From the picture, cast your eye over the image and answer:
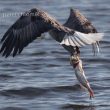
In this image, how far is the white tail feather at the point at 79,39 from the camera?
9.51 m

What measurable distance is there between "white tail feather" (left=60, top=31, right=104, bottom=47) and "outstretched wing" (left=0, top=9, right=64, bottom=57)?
0.32 m

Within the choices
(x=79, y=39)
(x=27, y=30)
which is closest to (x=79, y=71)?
(x=79, y=39)

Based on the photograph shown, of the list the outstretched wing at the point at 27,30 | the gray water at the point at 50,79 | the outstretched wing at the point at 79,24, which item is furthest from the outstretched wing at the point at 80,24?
the gray water at the point at 50,79

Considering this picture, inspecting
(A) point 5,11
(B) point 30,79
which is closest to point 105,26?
(A) point 5,11

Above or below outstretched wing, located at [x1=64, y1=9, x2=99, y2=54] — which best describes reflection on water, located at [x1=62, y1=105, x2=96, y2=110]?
below

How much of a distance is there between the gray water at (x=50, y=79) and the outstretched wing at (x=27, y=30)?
922 millimetres

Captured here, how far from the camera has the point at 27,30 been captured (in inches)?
392

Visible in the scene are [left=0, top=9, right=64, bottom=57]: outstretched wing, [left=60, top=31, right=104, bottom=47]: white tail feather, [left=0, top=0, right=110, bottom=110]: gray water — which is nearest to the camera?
[left=60, top=31, right=104, bottom=47]: white tail feather

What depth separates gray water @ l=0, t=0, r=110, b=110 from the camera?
1052cm

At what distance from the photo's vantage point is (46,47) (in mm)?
14633

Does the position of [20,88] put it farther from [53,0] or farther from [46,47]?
[53,0]

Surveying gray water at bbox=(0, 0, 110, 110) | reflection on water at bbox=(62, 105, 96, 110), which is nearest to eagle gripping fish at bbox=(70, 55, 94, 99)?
reflection on water at bbox=(62, 105, 96, 110)

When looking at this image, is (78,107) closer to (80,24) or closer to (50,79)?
(80,24)

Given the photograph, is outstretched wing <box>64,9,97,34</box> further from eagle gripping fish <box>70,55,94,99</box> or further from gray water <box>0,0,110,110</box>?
gray water <box>0,0,110,110</box>
